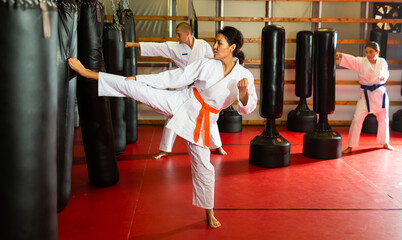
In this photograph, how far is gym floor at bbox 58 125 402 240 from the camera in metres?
2.64

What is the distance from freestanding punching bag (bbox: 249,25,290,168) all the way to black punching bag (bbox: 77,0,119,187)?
5.29 ft

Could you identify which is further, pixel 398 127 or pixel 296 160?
pixel 398 127

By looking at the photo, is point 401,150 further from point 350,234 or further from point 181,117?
point 181,117

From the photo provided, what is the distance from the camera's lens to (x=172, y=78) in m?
2.57

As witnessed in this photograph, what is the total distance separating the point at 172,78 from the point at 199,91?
8.8 inches

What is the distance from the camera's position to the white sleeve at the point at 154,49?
470 cm

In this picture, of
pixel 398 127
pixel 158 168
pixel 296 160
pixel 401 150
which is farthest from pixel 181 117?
pixel 398 127

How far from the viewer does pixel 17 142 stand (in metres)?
1.27

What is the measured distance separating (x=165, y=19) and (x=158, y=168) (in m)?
3.39

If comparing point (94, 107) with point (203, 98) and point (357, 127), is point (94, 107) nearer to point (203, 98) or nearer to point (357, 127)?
point (203, 98)

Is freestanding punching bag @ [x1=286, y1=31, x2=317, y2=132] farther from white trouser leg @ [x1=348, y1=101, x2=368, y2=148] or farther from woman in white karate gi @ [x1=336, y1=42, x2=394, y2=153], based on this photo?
white trouser leg @ [x1=348, y1=101, x2=368, y2=148]

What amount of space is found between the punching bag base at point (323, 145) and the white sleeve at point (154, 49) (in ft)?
6.58

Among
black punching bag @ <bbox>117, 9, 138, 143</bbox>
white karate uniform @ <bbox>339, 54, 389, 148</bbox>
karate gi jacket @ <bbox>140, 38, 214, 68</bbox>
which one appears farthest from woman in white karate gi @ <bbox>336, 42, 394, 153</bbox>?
black punching bag @ <bbox>117, 9, 138, 143</bbox>

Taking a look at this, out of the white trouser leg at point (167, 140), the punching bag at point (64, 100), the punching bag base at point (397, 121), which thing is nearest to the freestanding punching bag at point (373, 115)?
the punching bag base at point (397, 121)
